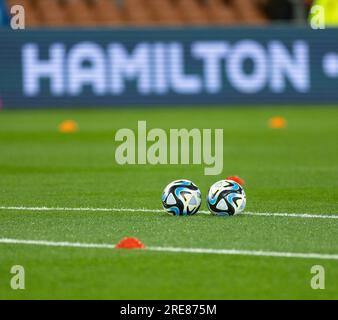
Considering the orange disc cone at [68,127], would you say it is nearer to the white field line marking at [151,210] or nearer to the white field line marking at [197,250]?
the white field line marking at [151,210]

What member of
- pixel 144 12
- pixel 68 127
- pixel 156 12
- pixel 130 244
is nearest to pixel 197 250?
pixel 130 244

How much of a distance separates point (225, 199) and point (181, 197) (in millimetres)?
446

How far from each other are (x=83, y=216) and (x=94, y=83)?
664 inches

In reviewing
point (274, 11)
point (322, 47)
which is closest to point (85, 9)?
point (274, 11)

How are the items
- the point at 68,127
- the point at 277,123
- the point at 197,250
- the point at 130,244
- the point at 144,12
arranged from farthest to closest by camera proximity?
the point at 144,12 < the point at 277,123 < the point at 68,127 < the point at 130,244 < the point at 197,250

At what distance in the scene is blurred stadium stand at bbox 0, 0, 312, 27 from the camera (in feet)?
107

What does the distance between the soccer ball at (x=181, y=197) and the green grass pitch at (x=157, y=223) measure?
0.14 meters

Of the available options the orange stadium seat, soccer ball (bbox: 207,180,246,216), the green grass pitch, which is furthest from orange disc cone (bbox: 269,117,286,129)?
soccer ball (bbox: 207,180,246,216)

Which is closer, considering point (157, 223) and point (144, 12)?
point (157, 223)

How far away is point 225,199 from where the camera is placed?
1026cm

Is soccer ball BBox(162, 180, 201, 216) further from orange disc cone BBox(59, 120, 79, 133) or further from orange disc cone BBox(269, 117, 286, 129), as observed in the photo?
orange disc cone BBox(269, 117, 286, 129)

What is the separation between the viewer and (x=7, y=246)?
29.0ft

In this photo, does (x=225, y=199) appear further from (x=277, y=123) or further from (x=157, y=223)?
(x=277, y=123)

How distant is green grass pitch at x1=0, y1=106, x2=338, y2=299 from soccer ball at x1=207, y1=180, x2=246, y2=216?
12 cm
